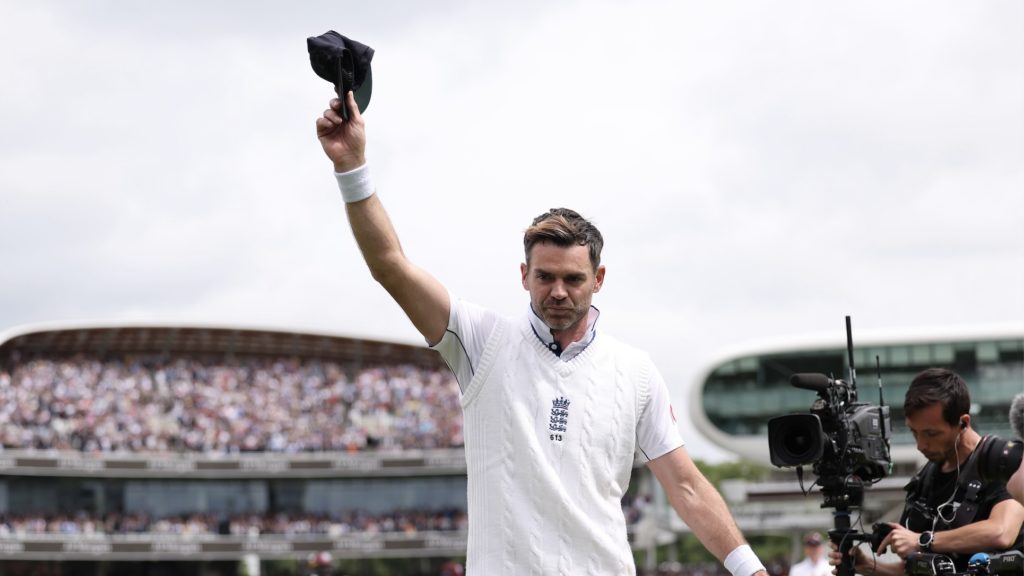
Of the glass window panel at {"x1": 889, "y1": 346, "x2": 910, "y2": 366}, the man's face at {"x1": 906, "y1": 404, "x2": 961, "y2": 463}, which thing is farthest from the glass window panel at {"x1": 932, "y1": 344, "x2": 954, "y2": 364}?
the man's face at {"x1": 906, "y1": 404, "x2": 961, "y2": 463}

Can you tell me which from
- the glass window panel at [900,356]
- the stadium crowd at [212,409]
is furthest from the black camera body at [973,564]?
the glass window panel at [900,356]

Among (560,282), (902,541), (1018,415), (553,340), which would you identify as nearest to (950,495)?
(902,541)

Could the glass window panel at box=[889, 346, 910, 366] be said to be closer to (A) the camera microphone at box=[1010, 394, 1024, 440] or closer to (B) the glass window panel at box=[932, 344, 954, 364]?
(B) the glass window panel at box=[932, 344, 954, 364]

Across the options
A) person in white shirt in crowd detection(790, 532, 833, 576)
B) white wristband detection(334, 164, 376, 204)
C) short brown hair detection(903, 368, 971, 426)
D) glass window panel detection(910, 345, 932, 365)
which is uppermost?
glass window panel detection(910, 345, 932, 365)

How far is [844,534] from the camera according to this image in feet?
18.7

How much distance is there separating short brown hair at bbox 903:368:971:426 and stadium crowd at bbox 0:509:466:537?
41622 mm

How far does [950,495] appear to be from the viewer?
5.71 metres

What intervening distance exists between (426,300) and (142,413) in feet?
145

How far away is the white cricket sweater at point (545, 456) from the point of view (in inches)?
155

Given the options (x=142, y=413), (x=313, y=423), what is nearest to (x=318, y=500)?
(x=313, y=423)

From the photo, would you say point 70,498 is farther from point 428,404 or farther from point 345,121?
point 345,121

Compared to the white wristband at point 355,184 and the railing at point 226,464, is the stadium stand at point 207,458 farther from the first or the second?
the white wristband at point 355,184

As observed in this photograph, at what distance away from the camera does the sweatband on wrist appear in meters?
4.18

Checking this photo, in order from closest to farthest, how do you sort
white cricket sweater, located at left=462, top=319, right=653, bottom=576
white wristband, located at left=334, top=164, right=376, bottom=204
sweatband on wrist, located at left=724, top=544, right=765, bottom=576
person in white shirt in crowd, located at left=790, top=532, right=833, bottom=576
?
white wristband, located at left=334, top=164, right=376, bottom=204 → white cricket sweater, located at left=462, top=319, right=653, bottom=576 → sweatband on wrist, located at left=724, top=544, right=765, bottom=576 → person in white shirt in crowd, located at left=790, top=532, right=833, bottom=576
